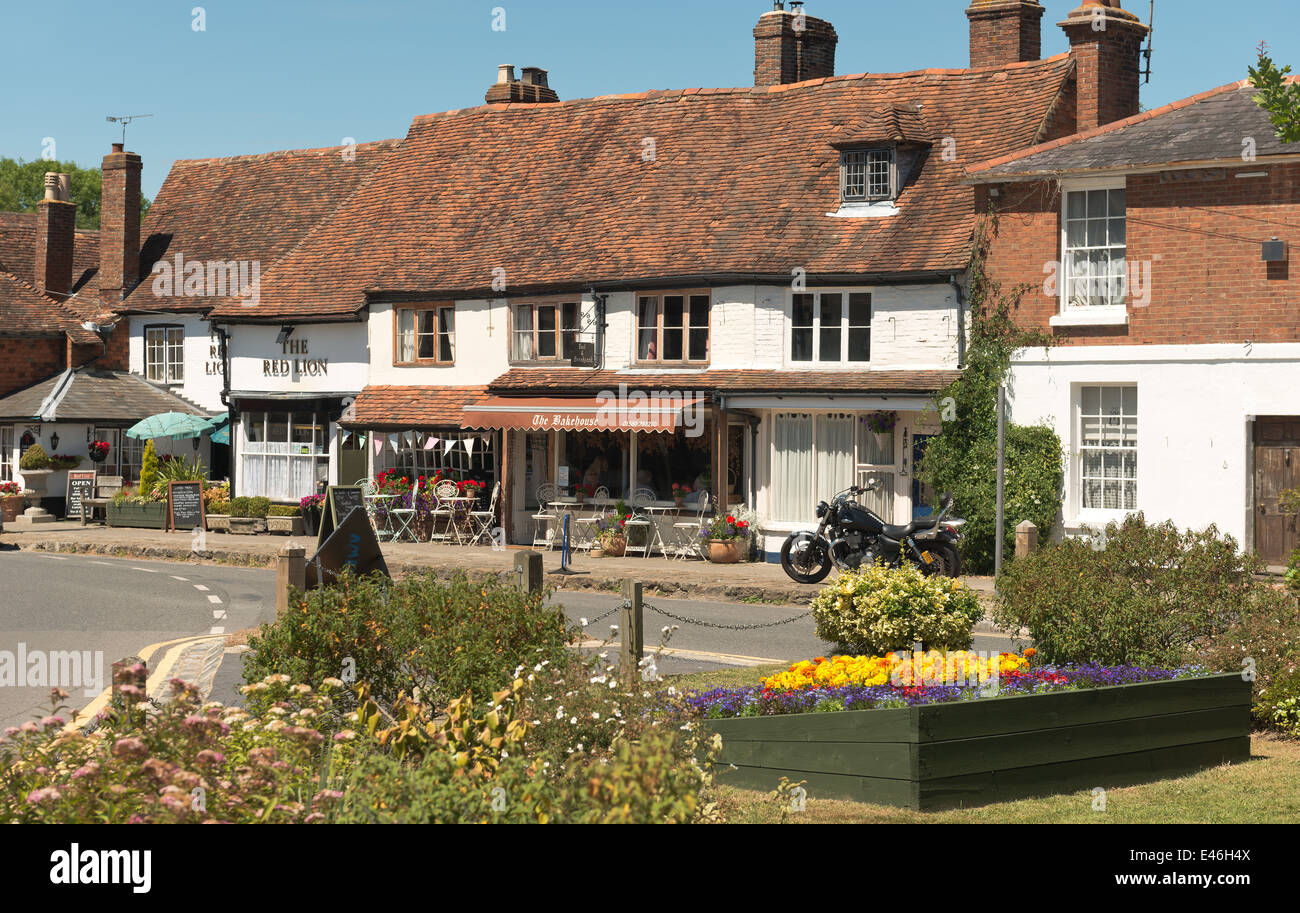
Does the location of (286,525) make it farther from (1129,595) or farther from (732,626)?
(1129,595)

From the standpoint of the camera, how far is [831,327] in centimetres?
2650

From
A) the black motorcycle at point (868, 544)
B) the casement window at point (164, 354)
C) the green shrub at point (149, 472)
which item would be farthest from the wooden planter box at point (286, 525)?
the black motorcycle at point (868, 544)

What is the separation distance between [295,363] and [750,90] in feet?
41.4

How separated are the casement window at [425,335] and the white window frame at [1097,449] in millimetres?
13490

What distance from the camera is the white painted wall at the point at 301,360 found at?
34.2 m

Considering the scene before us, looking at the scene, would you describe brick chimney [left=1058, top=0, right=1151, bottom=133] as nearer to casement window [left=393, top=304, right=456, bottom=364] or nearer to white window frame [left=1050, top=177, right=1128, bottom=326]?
white window frame [left=1050, top=177, right=1128, bottom=326]

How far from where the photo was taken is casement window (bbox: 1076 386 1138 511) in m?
23.4

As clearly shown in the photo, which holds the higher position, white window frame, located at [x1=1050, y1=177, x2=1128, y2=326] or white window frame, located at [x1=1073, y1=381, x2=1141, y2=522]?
white window frame, located at [x1=1050, y1=177, x2=1128, y2=326]

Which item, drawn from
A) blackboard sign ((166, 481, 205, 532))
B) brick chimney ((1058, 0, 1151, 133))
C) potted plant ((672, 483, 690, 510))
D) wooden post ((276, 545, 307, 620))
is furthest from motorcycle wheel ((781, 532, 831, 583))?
blackboard sign ((166, 481, 205, 532))

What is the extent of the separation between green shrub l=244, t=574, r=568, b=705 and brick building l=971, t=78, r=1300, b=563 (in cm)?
1496

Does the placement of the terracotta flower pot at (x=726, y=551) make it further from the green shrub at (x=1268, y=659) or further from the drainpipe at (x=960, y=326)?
the green shrub at (x=1268, y=659)

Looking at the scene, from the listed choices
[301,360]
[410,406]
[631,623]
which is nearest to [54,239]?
[301,360]

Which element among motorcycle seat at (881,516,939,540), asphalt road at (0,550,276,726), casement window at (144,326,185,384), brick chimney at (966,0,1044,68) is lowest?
asphalt road at (0,550,276,726)

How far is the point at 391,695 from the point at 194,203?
3631cm
